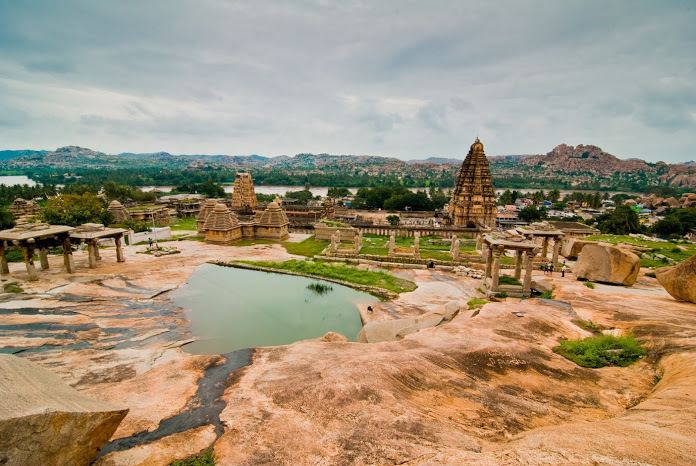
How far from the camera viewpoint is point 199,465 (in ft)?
21.0

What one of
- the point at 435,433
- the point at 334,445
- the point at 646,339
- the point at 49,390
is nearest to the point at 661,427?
the point at 435,433

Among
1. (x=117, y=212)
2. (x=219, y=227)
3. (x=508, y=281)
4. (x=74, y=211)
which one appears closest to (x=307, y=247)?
(x=219, y=227)

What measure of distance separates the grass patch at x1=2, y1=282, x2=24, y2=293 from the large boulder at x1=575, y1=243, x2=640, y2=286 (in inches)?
1407

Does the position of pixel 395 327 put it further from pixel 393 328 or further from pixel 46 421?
pixel 46 421

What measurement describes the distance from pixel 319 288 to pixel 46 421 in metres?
20.8

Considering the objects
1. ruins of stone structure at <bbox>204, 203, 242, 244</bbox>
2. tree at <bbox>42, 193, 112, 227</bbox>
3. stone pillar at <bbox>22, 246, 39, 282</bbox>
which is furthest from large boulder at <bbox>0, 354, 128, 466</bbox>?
tree at <bbox>42, 193, 112, 227</bbox>

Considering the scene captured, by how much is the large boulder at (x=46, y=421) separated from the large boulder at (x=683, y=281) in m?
21.9

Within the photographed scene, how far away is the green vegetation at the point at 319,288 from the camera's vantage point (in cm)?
2547

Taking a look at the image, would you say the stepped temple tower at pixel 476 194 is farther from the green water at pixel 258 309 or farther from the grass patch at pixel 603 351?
the grass patch at pixel 603 351

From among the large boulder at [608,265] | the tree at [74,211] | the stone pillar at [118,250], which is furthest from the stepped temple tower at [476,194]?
the tree at [74,211]

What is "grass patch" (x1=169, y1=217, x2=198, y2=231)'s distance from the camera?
51431 mm

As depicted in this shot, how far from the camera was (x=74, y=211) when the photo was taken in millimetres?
39844

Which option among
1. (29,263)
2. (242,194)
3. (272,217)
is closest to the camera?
(29,263)

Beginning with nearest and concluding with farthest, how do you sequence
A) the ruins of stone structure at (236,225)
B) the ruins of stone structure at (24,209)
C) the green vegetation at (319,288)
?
the green vegetation at (319,288), the ruins of stone structure at (236,225), the ruins of stone structure at (24,209)
